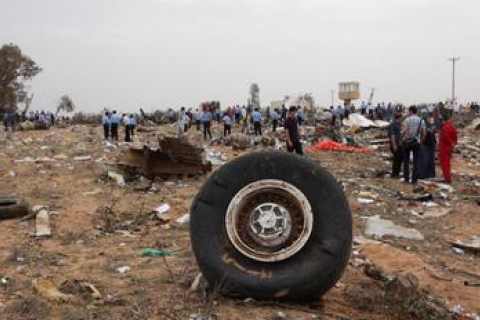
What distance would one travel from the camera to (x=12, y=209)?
896 cm

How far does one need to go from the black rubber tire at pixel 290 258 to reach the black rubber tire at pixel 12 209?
498cm

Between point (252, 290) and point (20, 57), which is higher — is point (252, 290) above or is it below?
below

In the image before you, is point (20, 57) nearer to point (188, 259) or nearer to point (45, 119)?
point (45, 119)

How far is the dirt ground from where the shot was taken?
465 cm

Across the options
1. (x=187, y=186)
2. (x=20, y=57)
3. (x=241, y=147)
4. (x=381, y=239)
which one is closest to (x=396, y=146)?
(x=187, y=186)

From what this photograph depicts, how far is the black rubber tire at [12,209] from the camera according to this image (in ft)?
29.2

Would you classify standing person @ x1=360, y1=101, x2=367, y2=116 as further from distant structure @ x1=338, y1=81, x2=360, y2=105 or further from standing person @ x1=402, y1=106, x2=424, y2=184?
standing person @ x1=402, y1=106, x2=424, y2=184

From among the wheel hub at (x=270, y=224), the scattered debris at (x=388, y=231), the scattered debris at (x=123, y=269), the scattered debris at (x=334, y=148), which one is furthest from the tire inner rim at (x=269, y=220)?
the scattered debris at (x=334, y=148)

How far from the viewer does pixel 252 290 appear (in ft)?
15.1

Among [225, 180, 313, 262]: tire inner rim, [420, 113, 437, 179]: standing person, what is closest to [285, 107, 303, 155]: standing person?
[420, 113, 437, 179]: standing person

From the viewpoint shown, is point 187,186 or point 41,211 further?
point 187,186

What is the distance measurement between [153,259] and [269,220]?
214 cm

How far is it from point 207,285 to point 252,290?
1.46 ft

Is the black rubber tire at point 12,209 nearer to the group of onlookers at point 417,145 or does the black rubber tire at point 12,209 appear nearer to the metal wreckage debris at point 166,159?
the metal wreckage debris at point 166,159
